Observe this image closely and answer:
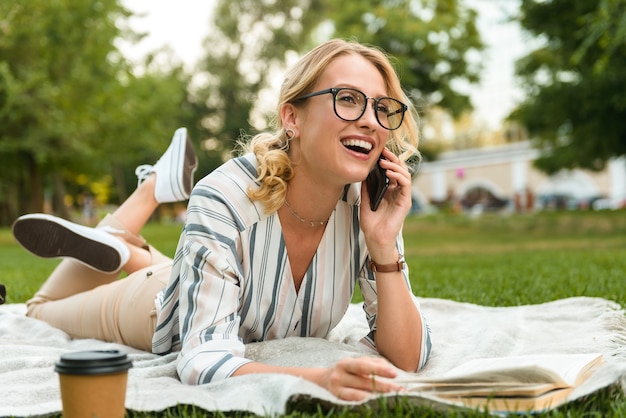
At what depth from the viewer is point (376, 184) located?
278 cm

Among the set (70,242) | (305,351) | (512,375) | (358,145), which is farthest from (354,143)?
(70,242)

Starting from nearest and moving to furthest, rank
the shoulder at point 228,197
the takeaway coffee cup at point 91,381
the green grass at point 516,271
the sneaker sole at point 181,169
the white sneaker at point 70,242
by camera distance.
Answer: the takeaway coffee cup at point 91,381 < the green grass at point 516,271 < the shoulder at point 228,197 < the white sneaker at point 70,242 < the sneaker sole at point 181,169

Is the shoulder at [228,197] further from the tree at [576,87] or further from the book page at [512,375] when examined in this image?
the tree at [576,87]

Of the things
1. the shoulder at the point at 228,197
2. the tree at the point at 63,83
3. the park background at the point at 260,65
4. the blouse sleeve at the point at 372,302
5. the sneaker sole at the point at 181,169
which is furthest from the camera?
the tree at the point at 63,83

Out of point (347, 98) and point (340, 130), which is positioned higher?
point (347, 98)

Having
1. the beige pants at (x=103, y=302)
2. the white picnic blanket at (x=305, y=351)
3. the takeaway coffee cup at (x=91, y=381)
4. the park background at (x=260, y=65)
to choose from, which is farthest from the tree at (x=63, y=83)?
the takeaway coffee cup at (x=91, y=381)

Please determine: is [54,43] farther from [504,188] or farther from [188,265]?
[504,188]

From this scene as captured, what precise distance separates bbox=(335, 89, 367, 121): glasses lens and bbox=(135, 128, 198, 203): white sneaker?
1738 millimetres

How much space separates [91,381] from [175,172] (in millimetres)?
2573

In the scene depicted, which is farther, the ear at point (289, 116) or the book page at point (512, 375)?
the ear at point (289, 116)

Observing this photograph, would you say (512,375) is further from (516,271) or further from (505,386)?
(516,271)

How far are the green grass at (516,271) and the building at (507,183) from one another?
83.2ft

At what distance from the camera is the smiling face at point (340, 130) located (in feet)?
8.43

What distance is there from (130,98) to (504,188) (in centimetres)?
3516
